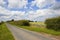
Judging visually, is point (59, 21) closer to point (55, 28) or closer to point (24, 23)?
point (55, 28)

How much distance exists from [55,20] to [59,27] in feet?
9.02

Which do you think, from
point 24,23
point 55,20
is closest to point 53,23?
point 55,20

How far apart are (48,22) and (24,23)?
48.8 m

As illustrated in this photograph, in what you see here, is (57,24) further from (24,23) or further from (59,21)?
(24,23)

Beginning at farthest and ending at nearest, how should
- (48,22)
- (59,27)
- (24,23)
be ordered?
(24,23) → (48,22) → (59,27)

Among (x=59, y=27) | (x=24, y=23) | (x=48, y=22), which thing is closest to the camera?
(x=59, y=27)

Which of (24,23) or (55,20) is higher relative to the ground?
(55,20)

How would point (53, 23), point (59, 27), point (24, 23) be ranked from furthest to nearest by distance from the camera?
point (24, 23) < point (53, 23) < point (59, 27)

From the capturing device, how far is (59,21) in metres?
36.6

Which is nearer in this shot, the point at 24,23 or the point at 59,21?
the point at 59,21

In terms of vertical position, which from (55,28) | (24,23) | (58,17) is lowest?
(24,23)

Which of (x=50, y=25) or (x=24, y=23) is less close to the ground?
(x=50, y=25)

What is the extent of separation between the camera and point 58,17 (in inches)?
1497

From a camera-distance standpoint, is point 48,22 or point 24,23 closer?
point 48,22
